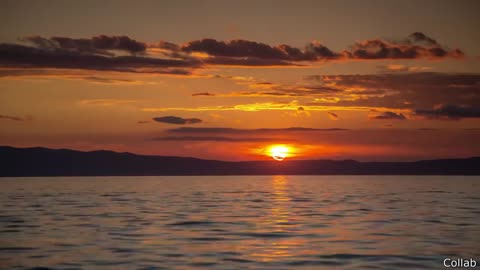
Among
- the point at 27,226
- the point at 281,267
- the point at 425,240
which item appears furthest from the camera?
the point at 27,226

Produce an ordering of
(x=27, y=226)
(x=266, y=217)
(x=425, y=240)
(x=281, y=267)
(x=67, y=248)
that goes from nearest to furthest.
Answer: (x=281, y=267), (x=67, y=248), (x=425, y=240), (x=27, y=226), (x=266, y=217)

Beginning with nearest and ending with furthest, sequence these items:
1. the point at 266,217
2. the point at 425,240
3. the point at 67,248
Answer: the point at 67,248 → the point at 425,240 → the point at 266,217

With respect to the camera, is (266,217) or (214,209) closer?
(266,217)

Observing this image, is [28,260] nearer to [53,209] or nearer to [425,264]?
[425,264]

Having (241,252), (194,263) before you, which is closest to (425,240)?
(241,252)

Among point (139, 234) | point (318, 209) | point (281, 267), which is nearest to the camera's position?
point (281, 267)

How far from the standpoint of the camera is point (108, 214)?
51.4m

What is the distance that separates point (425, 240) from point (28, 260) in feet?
64.2

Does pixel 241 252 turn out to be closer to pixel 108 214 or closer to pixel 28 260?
pixel 28 260

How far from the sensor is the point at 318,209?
2215 inches

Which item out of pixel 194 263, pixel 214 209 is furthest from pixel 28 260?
pixel 214 209

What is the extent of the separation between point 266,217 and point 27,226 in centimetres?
1672

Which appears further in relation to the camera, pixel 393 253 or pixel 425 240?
pixel 425 240

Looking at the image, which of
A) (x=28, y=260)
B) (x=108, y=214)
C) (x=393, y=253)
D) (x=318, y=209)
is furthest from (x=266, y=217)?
(x=28, y=260)
